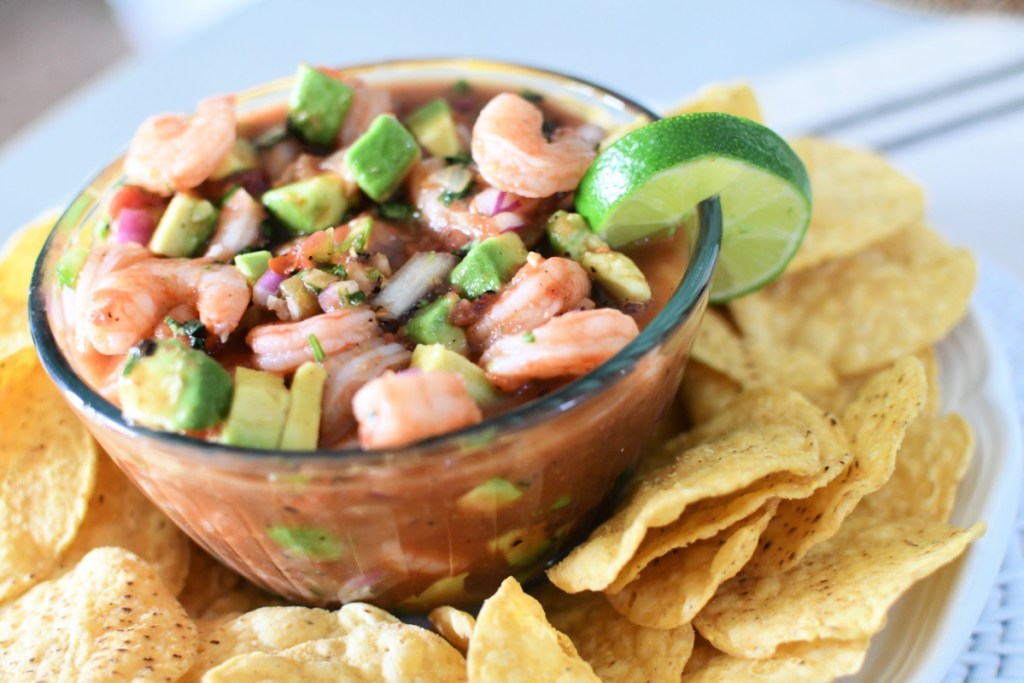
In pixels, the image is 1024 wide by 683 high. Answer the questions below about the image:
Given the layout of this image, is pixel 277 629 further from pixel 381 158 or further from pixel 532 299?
pixel 381 158

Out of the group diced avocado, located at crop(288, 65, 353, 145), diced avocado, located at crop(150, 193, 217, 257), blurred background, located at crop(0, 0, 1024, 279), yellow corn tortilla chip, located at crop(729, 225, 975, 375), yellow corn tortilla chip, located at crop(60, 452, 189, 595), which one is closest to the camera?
diced avocado, located at crop(150, 193, 217, 257)

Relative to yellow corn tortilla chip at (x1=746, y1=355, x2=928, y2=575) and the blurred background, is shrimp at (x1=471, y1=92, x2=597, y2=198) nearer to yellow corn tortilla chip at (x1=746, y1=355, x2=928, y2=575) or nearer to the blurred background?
yellow corn tortilla chip at (x1=746, y1=355, x2=928, y2=575)

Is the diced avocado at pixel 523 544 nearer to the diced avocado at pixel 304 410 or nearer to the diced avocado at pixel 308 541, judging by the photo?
the diced avocado at pixel 308 541

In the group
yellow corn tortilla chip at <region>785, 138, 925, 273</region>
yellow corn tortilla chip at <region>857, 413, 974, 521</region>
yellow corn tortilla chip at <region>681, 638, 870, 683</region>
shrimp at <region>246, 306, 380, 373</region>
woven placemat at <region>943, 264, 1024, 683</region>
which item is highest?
shrimp at <region>246, 306, 380, 373</region>

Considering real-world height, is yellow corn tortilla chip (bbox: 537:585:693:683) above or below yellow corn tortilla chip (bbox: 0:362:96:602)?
below

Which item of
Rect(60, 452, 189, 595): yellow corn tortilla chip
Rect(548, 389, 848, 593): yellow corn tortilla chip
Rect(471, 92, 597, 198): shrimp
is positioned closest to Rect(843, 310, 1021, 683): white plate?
Rect(548, 389, 848, 593): yellow corn tortilla chip

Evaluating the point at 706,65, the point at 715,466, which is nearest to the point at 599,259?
the point at 715,466

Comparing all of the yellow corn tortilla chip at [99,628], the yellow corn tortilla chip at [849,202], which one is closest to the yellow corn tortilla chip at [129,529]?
the yellow corn tortilla chip at [99,628]
